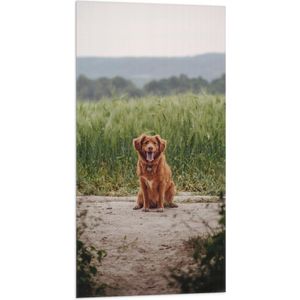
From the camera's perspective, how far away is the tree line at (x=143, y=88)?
5812 mm

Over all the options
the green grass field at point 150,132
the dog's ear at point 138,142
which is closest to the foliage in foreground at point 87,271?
the green grass field at point 150,132

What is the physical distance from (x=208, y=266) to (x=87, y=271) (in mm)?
1047

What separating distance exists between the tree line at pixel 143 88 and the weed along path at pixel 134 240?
2.92 feet

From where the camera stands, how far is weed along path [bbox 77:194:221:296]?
19.0 feet

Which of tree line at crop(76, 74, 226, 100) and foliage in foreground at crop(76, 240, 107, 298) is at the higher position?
tree line at crop(76, 74, 226, 100)

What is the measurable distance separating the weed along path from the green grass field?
0.16 m

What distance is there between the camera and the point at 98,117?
230 inches

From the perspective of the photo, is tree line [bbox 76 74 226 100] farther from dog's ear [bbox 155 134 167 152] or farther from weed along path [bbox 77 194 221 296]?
weed along path [bbox 77 194 221 296]

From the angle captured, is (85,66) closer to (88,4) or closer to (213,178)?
(88,4)

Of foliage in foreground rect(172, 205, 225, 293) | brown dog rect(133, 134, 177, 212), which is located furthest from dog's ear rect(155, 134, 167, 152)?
foliage in foreground rect(172, 205, 225, 293)

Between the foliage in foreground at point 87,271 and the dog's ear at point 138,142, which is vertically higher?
the dog's ear at point 138,142

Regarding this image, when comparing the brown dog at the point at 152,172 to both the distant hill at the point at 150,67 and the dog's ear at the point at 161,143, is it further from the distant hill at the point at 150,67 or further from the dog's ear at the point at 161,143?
the distant hill at the point at 150,67

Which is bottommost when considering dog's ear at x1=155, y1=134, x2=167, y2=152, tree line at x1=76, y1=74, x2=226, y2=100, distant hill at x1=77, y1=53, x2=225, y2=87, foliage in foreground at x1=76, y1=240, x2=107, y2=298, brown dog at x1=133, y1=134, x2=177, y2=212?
foliage in foreground at x1=76, y1=240, x2=107, y2=298
